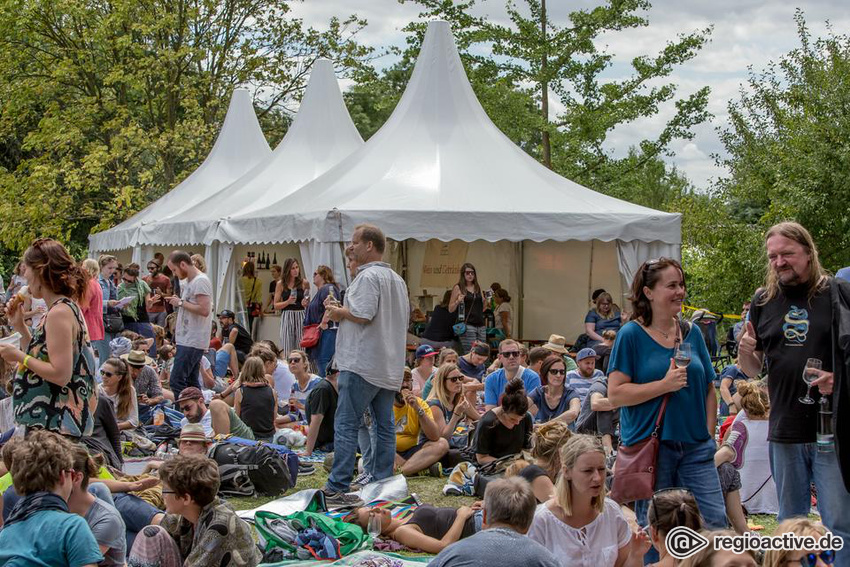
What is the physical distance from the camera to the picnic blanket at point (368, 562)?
5.63m

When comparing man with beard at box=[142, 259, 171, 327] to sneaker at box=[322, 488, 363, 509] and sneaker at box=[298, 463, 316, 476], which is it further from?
sneaker at box=[322, 488, 363, 509]

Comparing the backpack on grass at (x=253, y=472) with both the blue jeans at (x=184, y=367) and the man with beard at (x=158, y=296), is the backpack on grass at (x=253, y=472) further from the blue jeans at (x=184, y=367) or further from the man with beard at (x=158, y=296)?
the man with beard at (x=158, y=296)

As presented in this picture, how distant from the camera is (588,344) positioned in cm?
1373

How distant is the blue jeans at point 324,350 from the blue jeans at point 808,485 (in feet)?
26.0

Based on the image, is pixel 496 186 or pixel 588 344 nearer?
pixel 588 344

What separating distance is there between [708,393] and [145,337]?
1014 centimetres

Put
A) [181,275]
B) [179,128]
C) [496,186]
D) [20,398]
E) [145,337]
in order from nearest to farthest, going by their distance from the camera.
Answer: [20,398]
[181,275]
[145,337]
[496,186]
[179,128]

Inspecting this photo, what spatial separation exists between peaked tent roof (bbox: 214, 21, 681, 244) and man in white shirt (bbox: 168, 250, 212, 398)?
13.4 feet

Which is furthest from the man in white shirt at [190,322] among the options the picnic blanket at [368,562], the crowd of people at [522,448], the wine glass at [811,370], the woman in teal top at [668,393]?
the wine glass at [811,370]

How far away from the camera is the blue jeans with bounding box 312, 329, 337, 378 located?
468 inches

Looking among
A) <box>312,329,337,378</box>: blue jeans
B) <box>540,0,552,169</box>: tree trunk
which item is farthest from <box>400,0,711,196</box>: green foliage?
<box>312,329,337,378</box>: blue jeans

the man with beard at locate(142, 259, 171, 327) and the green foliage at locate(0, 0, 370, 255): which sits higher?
the green foliage at locate(0, 0, 370, 255)

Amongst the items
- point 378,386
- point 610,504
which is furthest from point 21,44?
point 610,504

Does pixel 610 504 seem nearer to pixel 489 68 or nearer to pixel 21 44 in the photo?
pixel 489 68
